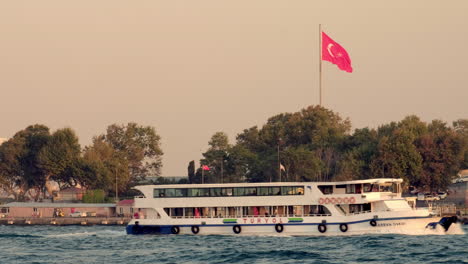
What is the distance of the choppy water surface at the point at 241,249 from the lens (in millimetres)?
62103

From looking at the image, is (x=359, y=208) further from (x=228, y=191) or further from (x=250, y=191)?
(x=228, y=191)

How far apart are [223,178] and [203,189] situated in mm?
73987

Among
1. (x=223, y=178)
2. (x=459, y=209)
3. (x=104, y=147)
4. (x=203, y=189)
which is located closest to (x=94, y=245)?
(x=203, y=189)

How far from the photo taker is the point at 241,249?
224ft

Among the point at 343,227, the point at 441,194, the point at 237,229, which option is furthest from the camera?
the point at 441,194

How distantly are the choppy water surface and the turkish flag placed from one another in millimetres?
38579

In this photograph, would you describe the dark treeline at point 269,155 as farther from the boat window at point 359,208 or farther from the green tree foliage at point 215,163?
the boat window at point 359,208

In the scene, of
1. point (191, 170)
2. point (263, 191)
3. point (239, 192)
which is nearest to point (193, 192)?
point (239, 192)

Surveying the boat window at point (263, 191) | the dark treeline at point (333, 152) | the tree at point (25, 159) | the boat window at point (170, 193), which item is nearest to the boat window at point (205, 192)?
the boat window at point (170, 193)

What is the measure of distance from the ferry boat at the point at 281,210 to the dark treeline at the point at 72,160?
235ft

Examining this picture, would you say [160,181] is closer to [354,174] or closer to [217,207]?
[354,174]

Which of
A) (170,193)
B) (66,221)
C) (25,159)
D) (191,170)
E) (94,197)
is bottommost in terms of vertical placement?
(66,221)

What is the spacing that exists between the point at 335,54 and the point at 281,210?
38100mm

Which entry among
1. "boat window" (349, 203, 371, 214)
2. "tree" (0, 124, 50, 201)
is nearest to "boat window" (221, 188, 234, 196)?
"boat window" (349, 203, 371, 214)
